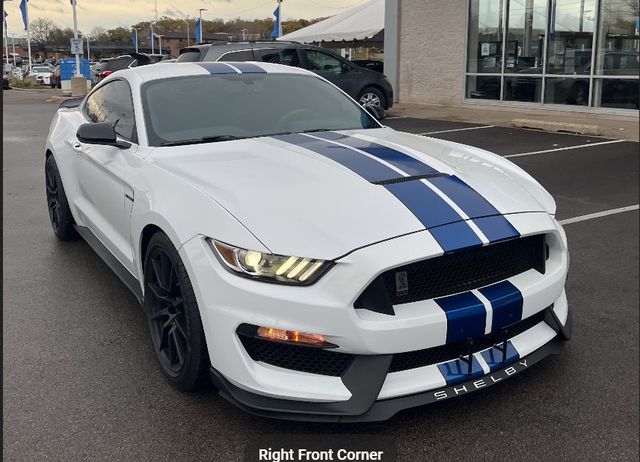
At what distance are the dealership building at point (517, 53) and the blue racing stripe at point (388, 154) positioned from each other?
10646 millimetres

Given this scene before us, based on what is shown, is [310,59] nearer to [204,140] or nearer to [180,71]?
[180,71]

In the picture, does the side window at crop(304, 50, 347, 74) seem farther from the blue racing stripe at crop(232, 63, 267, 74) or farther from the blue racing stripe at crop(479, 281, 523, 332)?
the blue racing stripe at crop(479, 281, 523, 332)

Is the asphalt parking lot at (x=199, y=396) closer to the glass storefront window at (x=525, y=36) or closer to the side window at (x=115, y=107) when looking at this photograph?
the side window at (x=115, y=107)

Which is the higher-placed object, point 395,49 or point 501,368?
point 395,49

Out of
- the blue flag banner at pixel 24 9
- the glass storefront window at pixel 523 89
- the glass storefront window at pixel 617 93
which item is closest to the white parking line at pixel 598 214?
the glass storefront window at pixel 617 93

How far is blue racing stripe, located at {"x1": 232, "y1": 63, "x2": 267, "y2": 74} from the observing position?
4277 mm

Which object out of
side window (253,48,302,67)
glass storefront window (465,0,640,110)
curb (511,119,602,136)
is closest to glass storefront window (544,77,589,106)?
glass storefront window (465,0,640,110)

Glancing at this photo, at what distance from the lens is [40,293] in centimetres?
424

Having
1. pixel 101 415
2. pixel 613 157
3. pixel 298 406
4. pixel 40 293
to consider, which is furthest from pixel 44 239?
pixel 613 157

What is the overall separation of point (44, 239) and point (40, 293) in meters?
1.37

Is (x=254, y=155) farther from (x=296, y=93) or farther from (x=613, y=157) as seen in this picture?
(x=613, y=157)

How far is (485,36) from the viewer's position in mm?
15430

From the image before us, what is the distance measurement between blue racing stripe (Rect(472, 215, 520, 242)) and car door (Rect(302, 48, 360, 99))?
35.5 ft

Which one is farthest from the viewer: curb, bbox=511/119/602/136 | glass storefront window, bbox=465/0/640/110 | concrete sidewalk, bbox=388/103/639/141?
glass storefront window, bbox=465/0/640/110
